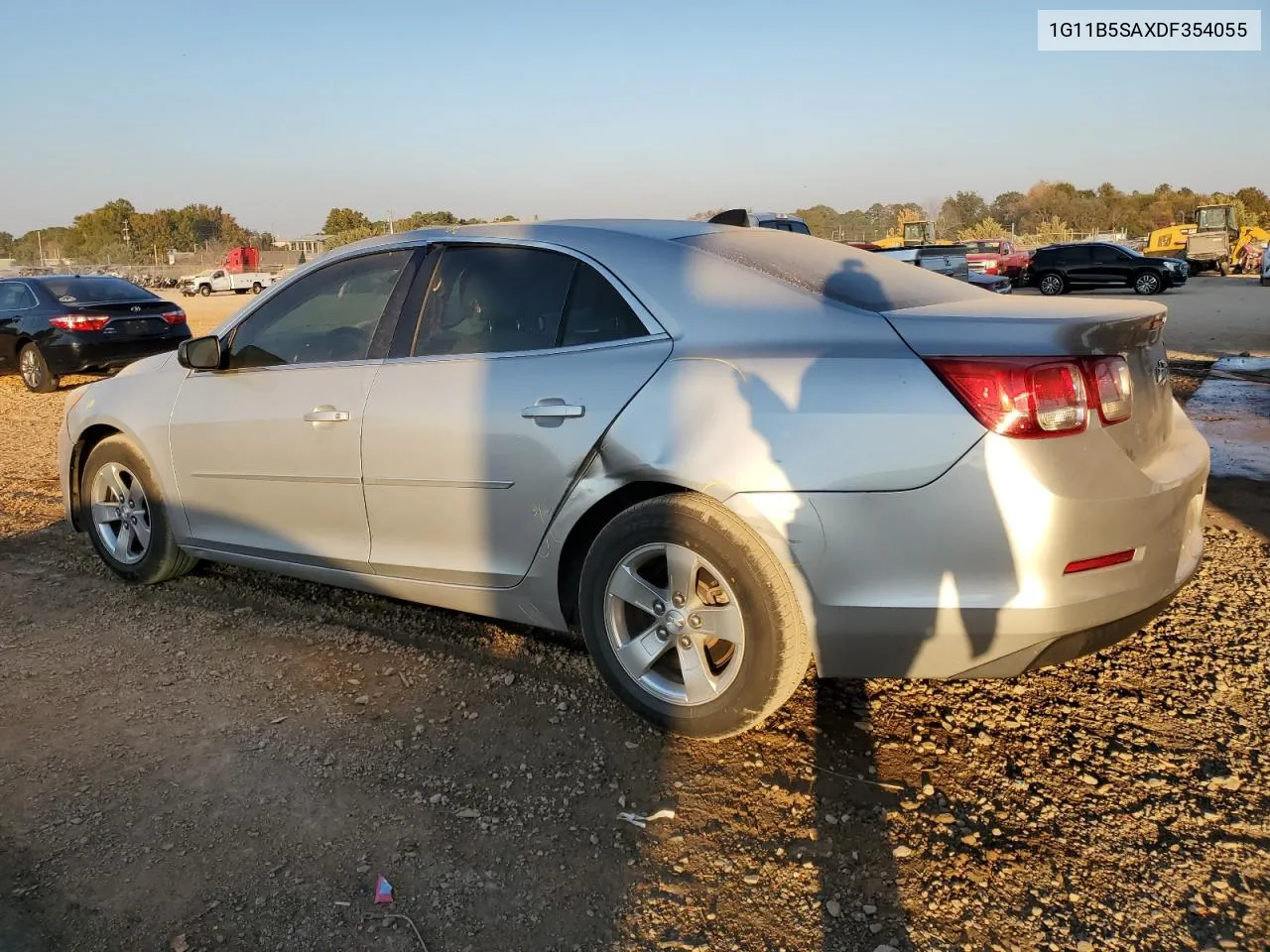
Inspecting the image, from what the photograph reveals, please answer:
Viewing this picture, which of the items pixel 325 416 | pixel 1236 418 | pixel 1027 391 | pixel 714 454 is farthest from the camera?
pixel 1236 418

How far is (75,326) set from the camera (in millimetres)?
11633

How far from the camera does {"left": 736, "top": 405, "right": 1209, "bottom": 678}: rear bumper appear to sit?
2564 mm

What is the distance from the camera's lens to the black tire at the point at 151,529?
451 centimetres

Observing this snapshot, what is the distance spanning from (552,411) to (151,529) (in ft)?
8.03

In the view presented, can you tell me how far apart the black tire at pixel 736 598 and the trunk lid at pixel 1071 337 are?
74 cm

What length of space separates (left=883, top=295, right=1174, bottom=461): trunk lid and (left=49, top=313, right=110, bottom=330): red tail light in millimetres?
11402

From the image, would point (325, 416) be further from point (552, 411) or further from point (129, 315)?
point (129, 315)

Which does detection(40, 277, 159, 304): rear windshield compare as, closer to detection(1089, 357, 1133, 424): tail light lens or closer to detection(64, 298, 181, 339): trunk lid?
detection(64, 298, 181, 339): trunk lid

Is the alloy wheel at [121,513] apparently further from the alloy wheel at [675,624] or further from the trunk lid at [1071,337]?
the trunk lid at [1071,337]

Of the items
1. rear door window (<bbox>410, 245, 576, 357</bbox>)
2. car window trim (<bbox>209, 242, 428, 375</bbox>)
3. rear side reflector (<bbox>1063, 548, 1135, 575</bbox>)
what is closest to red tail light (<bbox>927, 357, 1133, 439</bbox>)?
rear side reflector (<bbox>1063, 548, 1135, 575</bbox>)

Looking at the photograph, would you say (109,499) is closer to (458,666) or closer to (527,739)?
(458,666)

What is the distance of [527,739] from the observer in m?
3.16

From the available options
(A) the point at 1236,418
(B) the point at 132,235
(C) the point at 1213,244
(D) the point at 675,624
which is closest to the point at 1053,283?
(C) the point at 1213,244

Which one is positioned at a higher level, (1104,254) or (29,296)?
(29,296)
